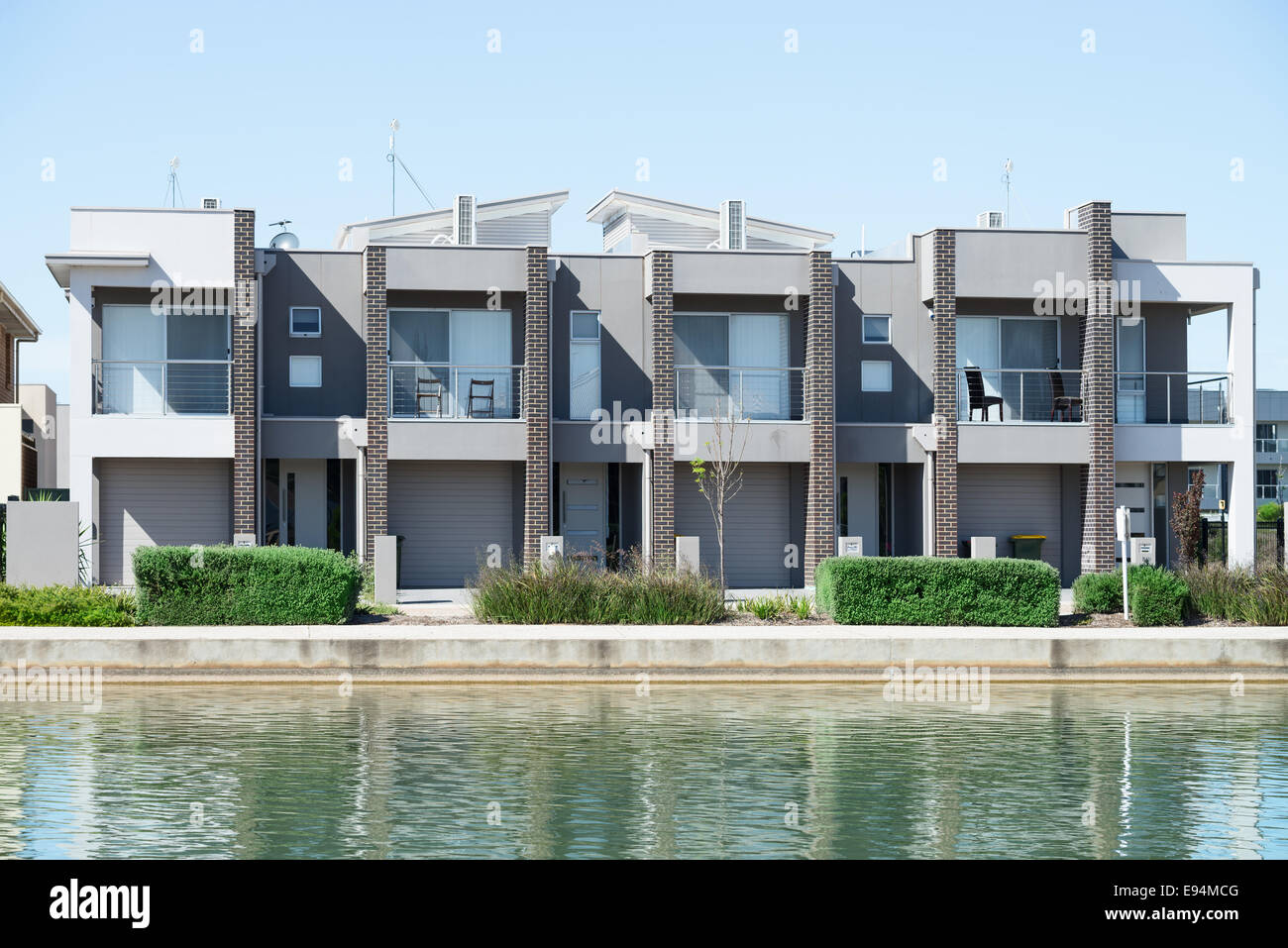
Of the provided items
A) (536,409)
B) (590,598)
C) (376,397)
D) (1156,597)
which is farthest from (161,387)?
(1156,597)

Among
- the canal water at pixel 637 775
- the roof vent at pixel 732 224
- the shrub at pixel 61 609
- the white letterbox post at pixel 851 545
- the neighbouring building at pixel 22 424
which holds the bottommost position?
the canal water at pixel 637 775

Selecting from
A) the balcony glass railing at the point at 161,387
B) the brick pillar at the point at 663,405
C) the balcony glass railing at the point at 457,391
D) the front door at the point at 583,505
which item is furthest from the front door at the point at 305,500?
the brick pillar at the point at 663,405

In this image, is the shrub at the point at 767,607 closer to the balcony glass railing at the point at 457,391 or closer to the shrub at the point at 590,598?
the shrub at the point at 590,598

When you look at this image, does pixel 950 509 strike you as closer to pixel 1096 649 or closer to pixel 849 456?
pixel 849 456

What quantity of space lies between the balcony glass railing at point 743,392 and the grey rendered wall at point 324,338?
6977 millimetres

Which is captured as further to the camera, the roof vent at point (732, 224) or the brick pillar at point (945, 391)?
the roof vent at point (732, 224)

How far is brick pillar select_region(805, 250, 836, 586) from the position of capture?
2961 centimetres

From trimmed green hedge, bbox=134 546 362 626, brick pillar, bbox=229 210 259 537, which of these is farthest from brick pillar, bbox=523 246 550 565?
trimmed green hedge, bbox=134 546 362 626

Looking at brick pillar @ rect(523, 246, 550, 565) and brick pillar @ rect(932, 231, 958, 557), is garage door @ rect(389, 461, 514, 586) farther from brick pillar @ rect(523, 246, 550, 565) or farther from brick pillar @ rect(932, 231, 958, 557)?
brick pillar @ rect(932, 231, 958, 557)

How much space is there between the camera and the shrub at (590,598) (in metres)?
20.7

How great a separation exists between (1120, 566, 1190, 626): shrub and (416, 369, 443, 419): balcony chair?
47.8ft

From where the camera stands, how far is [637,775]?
1195 centimetres

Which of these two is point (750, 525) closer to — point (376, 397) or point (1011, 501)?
point (1011, 501)
